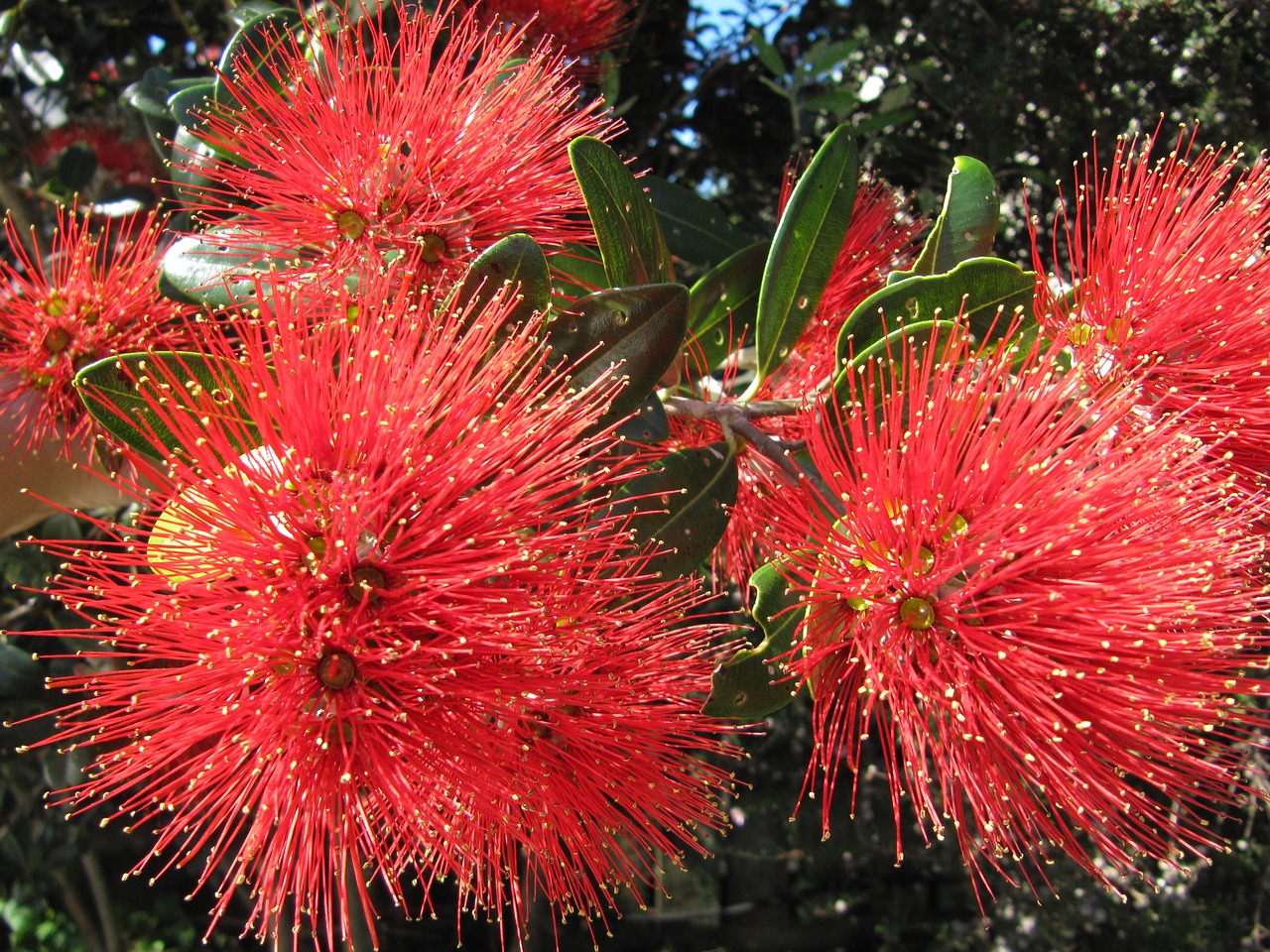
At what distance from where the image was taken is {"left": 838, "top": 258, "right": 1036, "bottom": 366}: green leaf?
86 cm

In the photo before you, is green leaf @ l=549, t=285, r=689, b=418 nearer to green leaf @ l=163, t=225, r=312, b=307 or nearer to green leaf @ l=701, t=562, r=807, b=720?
green leaf @ l=701, t=562, r=807, b=720

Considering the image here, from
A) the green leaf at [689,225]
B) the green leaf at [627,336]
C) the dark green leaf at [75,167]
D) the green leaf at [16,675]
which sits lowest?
the green leaf at [16,675]

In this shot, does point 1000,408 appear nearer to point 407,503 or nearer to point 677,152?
point 407,503

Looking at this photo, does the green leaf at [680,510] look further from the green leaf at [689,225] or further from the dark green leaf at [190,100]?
the dark green leaf at [190,100]

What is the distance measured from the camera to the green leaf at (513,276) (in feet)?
2.56

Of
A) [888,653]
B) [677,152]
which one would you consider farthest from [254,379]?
[677,152]

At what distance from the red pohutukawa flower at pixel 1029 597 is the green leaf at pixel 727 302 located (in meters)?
0.37

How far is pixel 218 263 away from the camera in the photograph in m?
1.05

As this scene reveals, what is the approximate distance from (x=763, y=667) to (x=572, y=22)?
3.67ft

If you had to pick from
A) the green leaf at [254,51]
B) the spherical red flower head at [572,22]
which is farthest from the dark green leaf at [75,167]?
the spherical red flower head at [572,22]

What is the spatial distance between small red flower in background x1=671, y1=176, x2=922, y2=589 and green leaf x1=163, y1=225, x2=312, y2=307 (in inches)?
20.7

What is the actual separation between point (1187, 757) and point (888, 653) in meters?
0.26

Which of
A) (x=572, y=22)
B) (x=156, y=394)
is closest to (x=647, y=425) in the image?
(x=156, y=394)

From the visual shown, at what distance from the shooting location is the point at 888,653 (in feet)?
2.47
